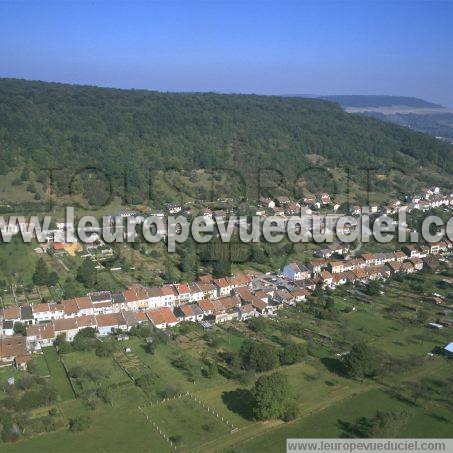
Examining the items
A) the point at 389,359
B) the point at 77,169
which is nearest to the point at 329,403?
the point at 389,359

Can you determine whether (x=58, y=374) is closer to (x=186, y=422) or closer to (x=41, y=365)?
(x=41, y=365)

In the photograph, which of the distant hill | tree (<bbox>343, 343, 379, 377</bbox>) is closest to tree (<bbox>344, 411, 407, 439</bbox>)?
tree (<bbox>343, 343, 379, 377</bbox>)

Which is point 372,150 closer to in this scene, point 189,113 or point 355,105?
point 189,113

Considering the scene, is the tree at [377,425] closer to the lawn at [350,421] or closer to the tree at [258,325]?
the lawn at [350,421]

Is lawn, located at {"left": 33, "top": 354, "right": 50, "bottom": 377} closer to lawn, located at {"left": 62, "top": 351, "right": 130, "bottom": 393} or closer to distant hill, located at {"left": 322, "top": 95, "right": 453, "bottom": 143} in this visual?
lawn, located at {"left": 62, "top": 351, "right": 130, "bottom": 393}

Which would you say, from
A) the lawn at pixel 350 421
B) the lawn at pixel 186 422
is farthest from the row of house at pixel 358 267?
the lawn at pixel 186 422

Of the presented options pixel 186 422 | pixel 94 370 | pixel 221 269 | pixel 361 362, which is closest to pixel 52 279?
pixel 221 269
